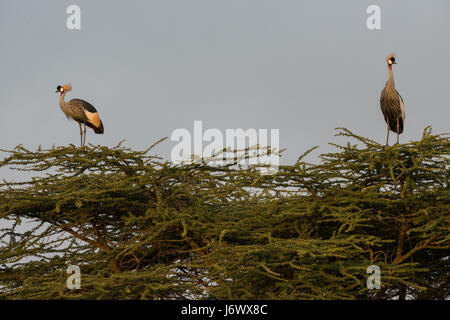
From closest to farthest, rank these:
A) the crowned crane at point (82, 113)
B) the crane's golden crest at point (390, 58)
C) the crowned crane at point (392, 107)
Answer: the crowned crane at point (392, 107)
the crane's golden crest at point (390, 58)
the crowned crane at point (82, 113)

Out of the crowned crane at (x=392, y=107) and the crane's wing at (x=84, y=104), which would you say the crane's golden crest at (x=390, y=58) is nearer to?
the crowned crane at (x=392, y=107)

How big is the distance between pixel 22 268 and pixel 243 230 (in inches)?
171

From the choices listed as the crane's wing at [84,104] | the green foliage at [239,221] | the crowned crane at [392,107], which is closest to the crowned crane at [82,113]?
the crane's wing at [84,104]

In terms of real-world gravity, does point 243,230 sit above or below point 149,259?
above

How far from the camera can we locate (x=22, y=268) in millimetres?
11461

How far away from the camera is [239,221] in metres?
10.4

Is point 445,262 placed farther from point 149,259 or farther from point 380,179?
point 149,259

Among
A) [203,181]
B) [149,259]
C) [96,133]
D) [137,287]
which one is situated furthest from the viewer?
[96,133]

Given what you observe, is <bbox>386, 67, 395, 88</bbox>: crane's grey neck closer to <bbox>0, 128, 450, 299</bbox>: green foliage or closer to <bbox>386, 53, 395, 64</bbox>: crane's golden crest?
<bbox>386, 53, 395, 64</bbox>: crane's golden crest

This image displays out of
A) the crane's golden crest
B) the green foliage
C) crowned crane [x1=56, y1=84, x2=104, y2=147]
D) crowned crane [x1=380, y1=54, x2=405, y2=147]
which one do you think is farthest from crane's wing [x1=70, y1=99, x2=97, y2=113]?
the crane's golden crest

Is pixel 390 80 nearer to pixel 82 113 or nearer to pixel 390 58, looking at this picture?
pixel 390 58

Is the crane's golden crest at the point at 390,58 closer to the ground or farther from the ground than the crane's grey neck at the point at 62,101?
farther from the ground

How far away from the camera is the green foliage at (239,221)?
8930 millimetres
